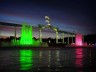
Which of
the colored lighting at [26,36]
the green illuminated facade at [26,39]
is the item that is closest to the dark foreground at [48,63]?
the green illuminated facade at [26,39]

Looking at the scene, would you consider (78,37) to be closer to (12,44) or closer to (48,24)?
(48,24)

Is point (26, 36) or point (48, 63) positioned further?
point (26, 36)

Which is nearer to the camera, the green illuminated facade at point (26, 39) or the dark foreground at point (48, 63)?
the dark foreground at point (48, 63)

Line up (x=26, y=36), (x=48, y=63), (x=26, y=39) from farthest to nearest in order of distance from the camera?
(x=26, y=36), (x=26, y=39), (x=48, y=63)

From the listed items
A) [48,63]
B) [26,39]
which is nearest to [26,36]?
[26,39]

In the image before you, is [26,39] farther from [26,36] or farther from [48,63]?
[48,63]

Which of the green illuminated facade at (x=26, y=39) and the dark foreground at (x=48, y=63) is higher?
the green illuminated facade at (x=26, y=39)

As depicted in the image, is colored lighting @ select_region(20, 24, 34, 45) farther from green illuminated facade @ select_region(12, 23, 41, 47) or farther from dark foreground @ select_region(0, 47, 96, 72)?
dark foreground @ select_region(0, 47, 96, 72)

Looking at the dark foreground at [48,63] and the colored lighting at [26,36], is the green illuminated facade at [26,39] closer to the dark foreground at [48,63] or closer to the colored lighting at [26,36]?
the colored lighting at [26,36]

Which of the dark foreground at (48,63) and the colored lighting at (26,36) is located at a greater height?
the colored lighting at (26,36)

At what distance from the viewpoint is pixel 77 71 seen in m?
14.3

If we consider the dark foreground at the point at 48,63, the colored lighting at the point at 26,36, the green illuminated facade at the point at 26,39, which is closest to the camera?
the dark foreground at the point at 48,63

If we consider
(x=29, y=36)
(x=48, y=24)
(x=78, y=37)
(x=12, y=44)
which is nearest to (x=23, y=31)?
(x=29, y=36)

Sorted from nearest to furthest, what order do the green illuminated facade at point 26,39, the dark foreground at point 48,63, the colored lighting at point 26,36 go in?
the dark foreground at point 48,63 < the green illuminated facade at point 26,39 < the colored lighting at point 26,36
